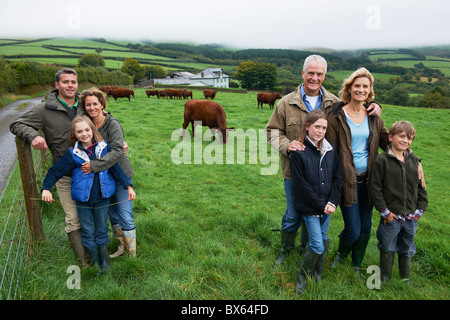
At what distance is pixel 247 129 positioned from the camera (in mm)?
14109

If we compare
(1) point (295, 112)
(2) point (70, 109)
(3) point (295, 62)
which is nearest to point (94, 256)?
(2) point (70, 109)

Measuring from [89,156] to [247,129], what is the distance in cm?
1151

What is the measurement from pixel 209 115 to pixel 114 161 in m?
8.40

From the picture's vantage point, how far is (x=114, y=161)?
3.03m

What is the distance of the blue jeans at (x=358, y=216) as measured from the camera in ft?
10.2

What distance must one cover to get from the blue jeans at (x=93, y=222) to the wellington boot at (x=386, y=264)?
292 cm

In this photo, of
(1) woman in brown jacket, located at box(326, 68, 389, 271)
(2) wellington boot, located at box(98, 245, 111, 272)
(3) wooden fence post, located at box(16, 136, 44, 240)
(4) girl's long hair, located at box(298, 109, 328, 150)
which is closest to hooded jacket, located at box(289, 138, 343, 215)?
(4) girl's long hair, located at box(298, 109, 328, 150)

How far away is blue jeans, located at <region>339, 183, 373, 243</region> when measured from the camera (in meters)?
3.09

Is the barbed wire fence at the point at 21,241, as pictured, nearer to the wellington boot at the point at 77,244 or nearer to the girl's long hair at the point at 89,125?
the wellington boot at the point at 77,244

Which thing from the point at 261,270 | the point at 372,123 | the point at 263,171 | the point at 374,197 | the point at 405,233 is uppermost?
the point at 372,123

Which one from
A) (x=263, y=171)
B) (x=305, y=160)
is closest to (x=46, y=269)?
(x=305, y=160)

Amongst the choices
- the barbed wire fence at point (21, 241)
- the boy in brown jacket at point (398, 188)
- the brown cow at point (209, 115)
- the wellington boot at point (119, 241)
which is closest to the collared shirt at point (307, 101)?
the boy in brown jacket at point (398, 188)

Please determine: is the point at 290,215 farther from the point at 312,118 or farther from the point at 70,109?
the point at 70,109
